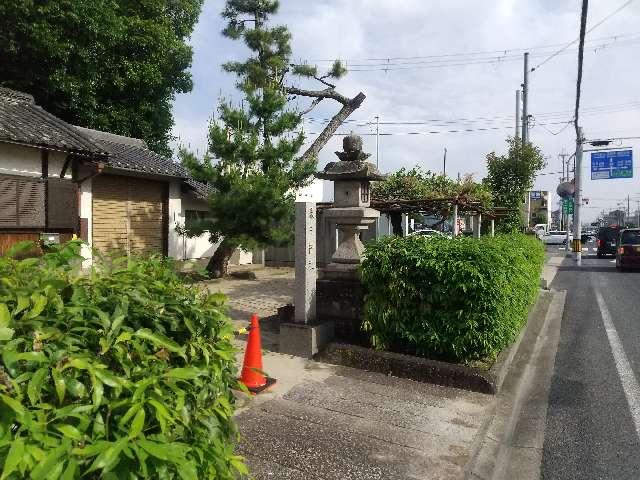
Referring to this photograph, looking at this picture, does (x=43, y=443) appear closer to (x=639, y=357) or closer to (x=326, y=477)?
(x=326, y=477)

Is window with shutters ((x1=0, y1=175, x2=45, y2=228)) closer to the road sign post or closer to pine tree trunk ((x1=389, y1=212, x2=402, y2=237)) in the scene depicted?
pine tree trunk ((x1=389, y1=212, x2=402, y2=237))

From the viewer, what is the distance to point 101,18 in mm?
14531

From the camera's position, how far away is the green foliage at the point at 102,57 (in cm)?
1398

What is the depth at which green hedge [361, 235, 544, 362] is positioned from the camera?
519cm

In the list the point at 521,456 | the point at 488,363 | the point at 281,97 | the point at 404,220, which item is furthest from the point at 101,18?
the point at 521,456

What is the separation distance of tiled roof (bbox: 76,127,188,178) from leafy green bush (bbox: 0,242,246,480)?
39.4ft

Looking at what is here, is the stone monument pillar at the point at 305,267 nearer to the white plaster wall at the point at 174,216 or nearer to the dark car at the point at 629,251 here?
the white plaster wall at the point at 174,216

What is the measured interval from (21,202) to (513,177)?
47.8 ft

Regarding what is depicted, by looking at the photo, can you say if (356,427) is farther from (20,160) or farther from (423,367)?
(20,160)

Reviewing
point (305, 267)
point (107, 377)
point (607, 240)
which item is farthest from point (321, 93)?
point (607, 240)

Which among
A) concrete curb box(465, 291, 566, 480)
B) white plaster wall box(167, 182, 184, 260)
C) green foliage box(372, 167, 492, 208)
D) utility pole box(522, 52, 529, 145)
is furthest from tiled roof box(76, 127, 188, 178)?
utility pole box(522, 52, 529, 145)

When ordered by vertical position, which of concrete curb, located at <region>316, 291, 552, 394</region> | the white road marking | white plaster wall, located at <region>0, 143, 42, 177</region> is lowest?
the white road marking

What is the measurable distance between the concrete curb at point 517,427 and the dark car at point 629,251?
14.9 metres

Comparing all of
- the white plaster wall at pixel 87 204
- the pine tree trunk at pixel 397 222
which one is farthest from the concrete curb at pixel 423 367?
the white plaster wall at pixel 87 204
